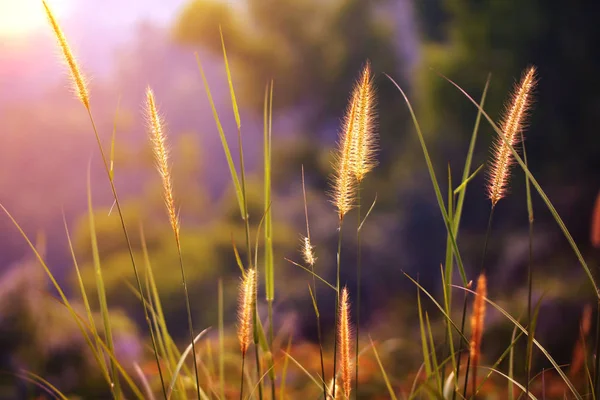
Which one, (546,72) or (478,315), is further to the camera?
(546,72)

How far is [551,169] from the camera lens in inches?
146

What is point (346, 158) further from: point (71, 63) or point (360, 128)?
point (71, 63)

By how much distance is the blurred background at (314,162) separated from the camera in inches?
116

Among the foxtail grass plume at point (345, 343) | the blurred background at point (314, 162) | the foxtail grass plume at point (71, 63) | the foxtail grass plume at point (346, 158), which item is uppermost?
the foxtail grass plume at point (71, 63)

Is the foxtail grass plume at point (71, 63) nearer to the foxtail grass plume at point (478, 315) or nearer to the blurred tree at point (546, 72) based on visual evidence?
the foxtail grass plume at point (478, 315)

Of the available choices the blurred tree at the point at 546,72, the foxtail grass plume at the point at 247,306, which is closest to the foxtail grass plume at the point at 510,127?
the foxtail grass plume at the point at 247,306

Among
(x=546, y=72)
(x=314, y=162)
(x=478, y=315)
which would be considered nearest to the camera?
(x=478, y=315)

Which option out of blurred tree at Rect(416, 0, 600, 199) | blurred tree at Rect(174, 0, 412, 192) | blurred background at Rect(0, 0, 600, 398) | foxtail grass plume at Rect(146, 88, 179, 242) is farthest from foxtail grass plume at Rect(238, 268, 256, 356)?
blurred tree at Rect(174, 0, 412, 192)

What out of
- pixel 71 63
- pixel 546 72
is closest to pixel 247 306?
pixel 71 63

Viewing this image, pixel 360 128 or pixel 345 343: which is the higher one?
pixel 360 128

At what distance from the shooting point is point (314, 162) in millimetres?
5363

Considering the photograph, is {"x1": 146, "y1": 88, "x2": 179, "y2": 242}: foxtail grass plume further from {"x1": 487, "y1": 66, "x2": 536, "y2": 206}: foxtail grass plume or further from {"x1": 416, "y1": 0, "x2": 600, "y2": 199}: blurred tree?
{"x1": 416, "y1": 0, "x2": 600, "y2": 199}: blurred tree

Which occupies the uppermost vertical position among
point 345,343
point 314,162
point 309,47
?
point 345,343

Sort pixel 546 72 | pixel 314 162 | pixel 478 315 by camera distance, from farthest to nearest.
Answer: pixel 314 162 → pixel 546 72 → pixel 478 315
